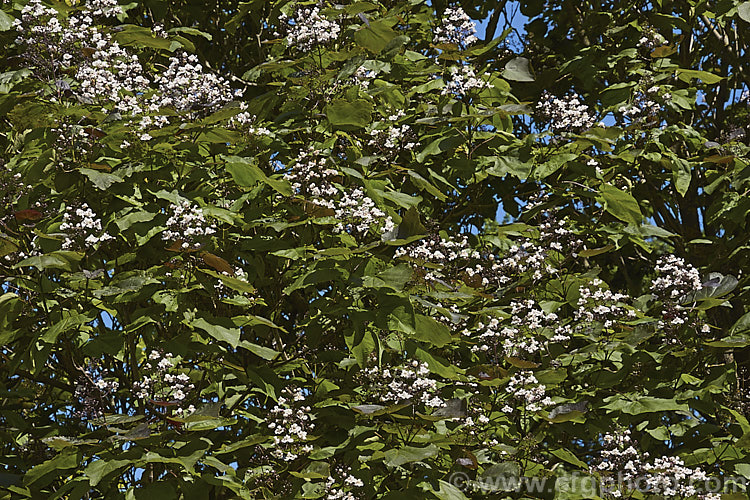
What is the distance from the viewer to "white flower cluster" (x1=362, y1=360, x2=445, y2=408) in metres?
3.84

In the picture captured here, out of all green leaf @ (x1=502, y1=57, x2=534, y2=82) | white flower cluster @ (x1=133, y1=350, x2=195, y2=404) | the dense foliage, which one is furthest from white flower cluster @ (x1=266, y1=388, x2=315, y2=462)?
green leaf @ (x1=502, y1=57, x2=534, y2=82)

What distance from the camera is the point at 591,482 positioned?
4215 millimetres

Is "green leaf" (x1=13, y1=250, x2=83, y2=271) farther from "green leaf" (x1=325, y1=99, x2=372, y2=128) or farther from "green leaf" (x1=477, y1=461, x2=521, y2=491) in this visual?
"green leaf" (x1=477, y1=461, x2=521, y2=491)

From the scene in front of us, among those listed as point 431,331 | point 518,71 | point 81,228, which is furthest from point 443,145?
point 81,228

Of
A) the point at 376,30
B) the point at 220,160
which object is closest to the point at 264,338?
the point at 220,160

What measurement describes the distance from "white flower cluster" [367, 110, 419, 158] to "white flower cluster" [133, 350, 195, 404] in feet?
5.33

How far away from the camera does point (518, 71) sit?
4715mm

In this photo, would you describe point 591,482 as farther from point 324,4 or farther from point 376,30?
point 324,4

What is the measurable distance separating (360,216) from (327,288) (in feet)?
2.26

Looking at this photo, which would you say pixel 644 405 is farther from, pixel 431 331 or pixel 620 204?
pixel 431 331

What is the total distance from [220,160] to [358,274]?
0.98 m

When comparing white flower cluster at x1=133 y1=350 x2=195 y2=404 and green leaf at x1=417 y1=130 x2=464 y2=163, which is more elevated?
green leaf at x1=417 y1=130 x2=464 y2=163

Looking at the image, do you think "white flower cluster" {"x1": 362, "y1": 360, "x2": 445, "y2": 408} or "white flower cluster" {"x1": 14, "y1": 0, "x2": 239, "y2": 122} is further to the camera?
"white flower cluster" {"x1": 14, "y1": 0, "x2": 239, "y2": 122}

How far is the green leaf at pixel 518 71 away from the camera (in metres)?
4.67
